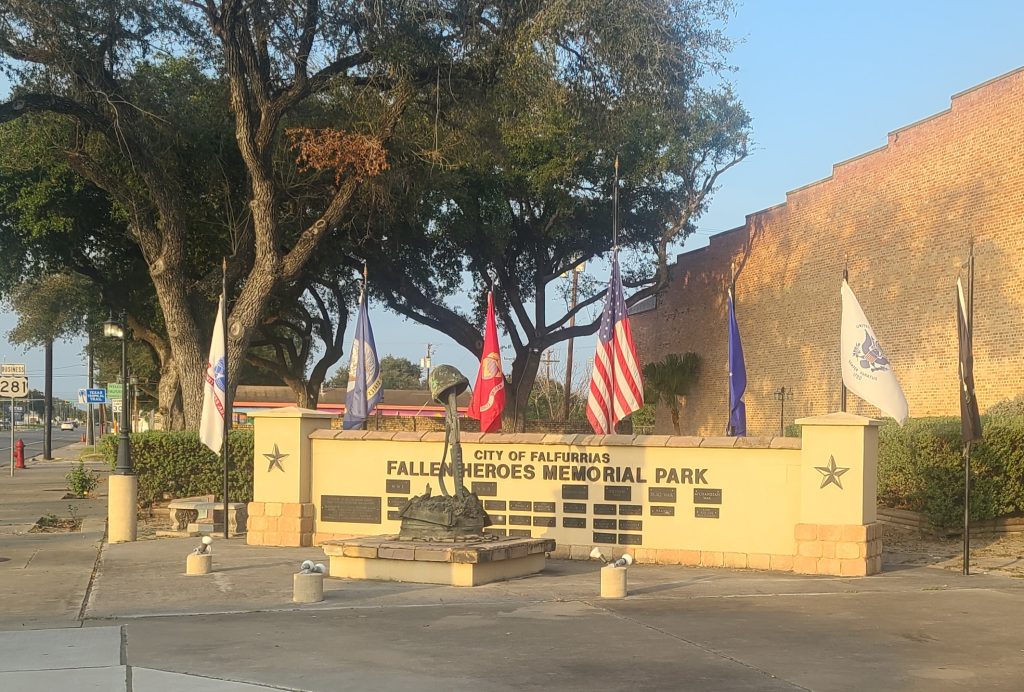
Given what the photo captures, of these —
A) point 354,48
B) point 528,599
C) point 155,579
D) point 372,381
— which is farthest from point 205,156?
point 528,599

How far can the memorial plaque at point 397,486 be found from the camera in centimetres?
1703

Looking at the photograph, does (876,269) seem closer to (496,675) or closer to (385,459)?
(385,459)

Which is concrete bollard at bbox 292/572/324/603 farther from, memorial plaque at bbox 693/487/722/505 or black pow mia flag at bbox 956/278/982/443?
black pow mia flag at bbox 956/278/982/443

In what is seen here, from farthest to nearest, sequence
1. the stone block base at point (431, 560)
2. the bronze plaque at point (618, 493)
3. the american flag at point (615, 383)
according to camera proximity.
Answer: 1. the american flag at point (615, 383)
2. the bronze plaque at point (618, 493)
3. the stone block base at point (431, 560)

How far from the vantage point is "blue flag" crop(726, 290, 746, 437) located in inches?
761

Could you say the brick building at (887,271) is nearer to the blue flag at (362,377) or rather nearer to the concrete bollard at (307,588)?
the blue flag at (362,377)

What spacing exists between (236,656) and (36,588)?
515cm

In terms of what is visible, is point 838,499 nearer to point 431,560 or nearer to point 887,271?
point 431,560

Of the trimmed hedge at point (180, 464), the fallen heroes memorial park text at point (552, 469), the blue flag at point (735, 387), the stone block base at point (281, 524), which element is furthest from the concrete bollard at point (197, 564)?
the blue flag at point (735, 387)

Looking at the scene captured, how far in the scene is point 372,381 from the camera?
22609 mm

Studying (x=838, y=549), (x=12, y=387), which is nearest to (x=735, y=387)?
(x=838, y=549)

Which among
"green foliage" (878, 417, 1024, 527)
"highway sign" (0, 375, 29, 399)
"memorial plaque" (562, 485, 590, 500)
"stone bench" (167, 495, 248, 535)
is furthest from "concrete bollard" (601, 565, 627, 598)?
"highway sign" (0, 375, 29, 399)

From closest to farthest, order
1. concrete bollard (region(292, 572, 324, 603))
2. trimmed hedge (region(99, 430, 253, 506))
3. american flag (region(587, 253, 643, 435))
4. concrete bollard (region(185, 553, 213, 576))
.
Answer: concrete bollard (region(292, 572, 324, 603)), concrete bollard (region(185, 553, 213, 576)), american flag (region(587, 253, 643, 435)), trimmed hedge (region(99, 430, 253, 506))

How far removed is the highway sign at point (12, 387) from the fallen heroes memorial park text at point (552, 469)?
24801mm
